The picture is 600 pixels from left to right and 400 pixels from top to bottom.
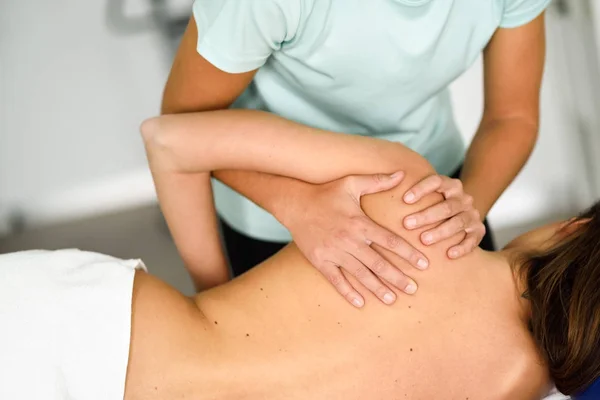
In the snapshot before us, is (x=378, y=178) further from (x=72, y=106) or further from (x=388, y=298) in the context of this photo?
(x=72, y=106)

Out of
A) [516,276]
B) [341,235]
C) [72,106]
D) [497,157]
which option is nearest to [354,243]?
[341,235]

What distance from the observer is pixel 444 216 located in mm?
965

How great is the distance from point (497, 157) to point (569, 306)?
0.33m

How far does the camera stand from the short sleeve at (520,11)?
41.9 inches

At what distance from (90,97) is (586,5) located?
1325mm

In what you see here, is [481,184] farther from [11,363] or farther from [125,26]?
[125,26]

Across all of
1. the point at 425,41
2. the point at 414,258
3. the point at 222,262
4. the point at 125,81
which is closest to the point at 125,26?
the point at 125,81

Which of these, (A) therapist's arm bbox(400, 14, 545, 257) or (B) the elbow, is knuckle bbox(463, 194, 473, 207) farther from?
(B) the elbow

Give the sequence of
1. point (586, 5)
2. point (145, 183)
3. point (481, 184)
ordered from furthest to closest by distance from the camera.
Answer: point (145, 183) → point (586, 5) → point (481, 184)

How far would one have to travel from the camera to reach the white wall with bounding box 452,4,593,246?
6.45ft

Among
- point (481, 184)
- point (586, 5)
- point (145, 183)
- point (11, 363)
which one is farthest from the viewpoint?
point (145, 183)

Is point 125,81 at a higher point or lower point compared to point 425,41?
lower

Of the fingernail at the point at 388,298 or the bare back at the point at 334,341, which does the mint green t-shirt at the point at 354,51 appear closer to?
the bare back at the point at 334,341

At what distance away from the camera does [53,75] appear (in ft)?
6.13
